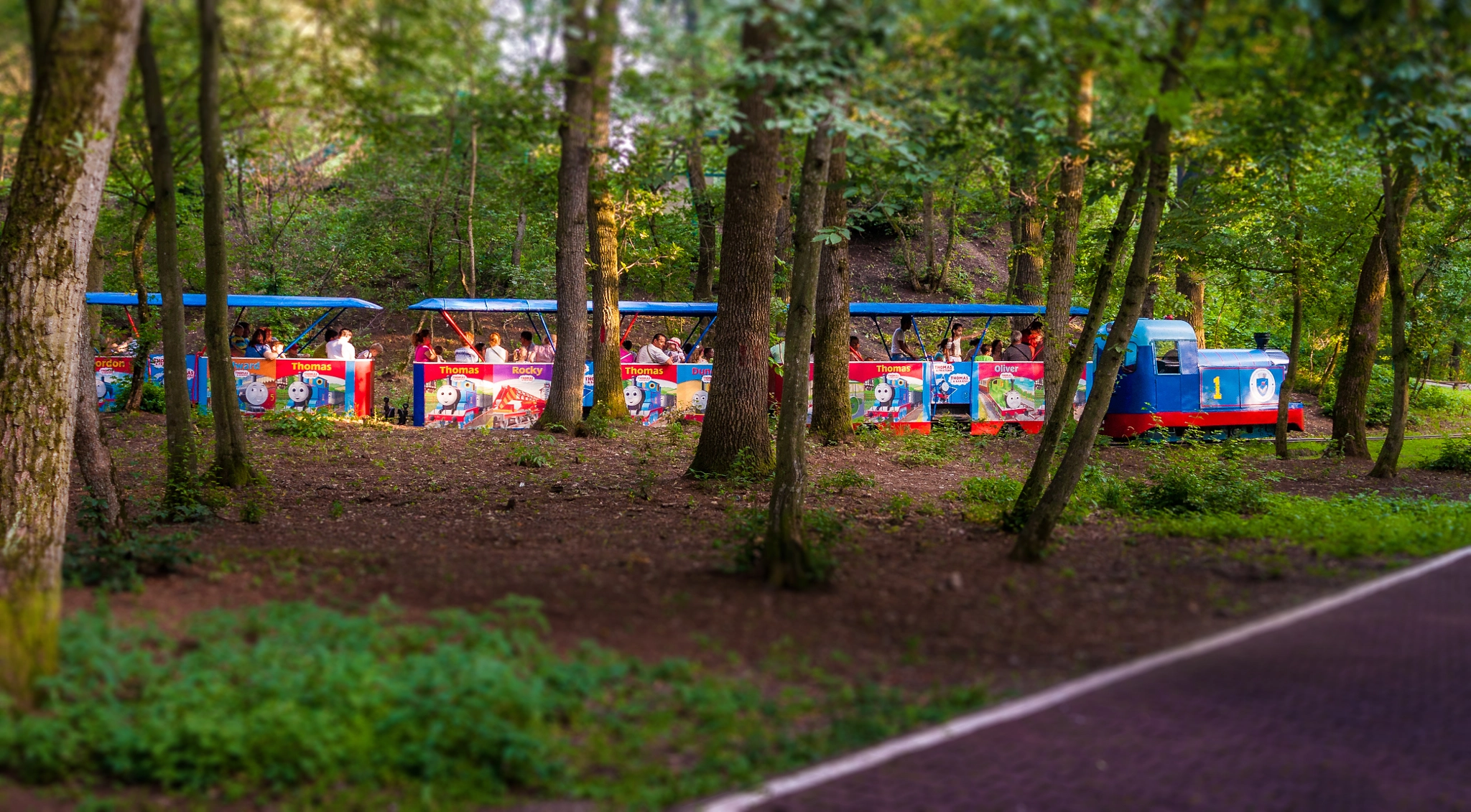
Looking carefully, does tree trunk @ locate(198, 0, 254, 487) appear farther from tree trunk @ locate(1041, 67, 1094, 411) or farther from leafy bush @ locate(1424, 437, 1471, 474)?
leafy bush @ locate(1424, 437, 1471, 474)

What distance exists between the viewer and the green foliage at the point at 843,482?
40.1ft

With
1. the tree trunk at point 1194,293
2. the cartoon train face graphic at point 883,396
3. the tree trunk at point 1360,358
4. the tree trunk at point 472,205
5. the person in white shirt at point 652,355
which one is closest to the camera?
the tree trunk at point 472,205

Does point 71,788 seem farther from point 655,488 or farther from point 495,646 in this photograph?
point 655,488

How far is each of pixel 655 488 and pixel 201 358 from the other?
1207 centimetres

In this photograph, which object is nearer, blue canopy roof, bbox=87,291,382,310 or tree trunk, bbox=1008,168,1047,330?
tree trunk, bbox=1008,168,1047,330

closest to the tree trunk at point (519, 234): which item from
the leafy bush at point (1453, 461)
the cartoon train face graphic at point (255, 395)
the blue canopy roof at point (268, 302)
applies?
the blue canopy roof at point (268, 302)

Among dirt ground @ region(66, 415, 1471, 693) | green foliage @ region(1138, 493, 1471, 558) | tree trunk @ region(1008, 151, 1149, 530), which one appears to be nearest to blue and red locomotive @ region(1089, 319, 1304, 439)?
dirt ground @ region(66, 415, 1471, 693)

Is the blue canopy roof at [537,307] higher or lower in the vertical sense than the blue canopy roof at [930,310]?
lower

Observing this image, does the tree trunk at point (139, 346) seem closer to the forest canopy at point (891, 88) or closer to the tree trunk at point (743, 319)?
the forest canopy at point (891, 88)

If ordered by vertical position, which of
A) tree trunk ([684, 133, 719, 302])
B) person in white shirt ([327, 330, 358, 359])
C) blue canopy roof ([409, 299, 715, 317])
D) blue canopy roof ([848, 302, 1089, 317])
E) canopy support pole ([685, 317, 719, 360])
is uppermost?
tree trunk ([684, 133, 719, 302])

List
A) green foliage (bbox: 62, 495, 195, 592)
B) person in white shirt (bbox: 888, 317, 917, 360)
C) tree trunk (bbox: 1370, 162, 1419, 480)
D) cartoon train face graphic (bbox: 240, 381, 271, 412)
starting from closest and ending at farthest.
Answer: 1. green foliage (bbox: 62, 495, 195, 592)
2. tree trunk (bbox: 1370, 162, 1419, 480)
3. cartoon train face graphic (bbox: 240, 381, 271, 412)
4. person in white shirt (bbox: 888, 317, 917, 360)

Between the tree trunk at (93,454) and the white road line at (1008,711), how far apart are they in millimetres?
6423

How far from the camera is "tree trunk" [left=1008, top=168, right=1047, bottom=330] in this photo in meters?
16.2

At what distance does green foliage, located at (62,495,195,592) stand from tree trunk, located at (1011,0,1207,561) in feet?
20.9
